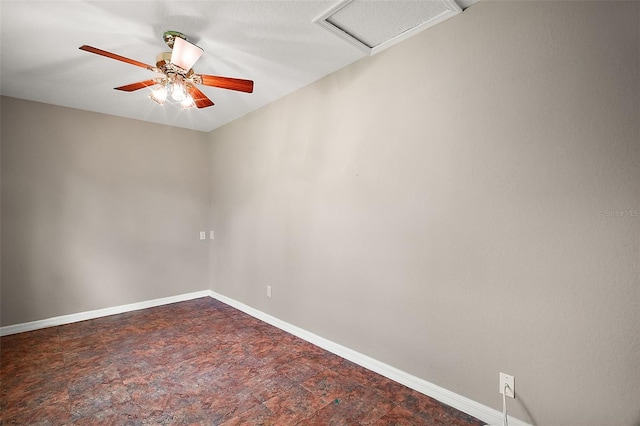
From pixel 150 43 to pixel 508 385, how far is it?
329 cm

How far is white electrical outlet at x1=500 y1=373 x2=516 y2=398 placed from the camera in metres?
1.72

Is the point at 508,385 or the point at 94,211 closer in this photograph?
the point at 508,385

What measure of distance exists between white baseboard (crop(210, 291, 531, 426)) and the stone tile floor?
1.9 inches

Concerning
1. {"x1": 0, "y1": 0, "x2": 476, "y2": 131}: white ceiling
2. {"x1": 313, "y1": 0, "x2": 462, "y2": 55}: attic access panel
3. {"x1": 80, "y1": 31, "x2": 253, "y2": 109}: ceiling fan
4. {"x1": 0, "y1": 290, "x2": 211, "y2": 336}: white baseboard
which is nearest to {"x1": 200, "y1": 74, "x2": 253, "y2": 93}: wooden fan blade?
{"x1": 80, "y1": 31, "x2": 253, "y2": 109}: ceiling fan

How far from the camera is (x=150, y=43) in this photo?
2217mm

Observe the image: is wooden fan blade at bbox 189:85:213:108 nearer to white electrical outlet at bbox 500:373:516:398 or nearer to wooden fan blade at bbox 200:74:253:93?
wooden fan blade at bbox 200:74:253:93

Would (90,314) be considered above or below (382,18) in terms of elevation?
below

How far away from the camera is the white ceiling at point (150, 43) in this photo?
6.07 feet

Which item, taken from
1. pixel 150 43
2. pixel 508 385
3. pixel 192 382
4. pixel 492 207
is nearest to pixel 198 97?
pixel 150 43

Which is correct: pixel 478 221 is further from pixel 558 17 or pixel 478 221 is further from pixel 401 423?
pixel 401 423

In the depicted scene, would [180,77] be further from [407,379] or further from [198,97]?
[407,379]

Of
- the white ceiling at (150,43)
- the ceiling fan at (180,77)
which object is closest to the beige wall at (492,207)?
the white ceiling at (150,43)

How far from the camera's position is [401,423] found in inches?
71.6

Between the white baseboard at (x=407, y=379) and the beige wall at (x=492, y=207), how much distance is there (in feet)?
0.17
